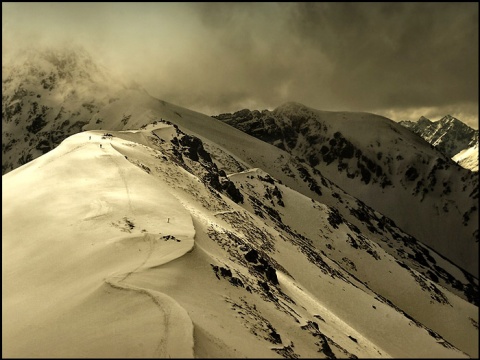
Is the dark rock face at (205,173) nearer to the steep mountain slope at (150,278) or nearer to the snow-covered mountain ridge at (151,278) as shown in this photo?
the snow-covered mountain ridge at (151,278)

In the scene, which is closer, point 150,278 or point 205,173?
point 150,278

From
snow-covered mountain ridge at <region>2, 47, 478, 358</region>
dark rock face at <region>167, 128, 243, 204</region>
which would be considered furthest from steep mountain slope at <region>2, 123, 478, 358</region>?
dark rock face at <region>167, 128, 243, 204</region>

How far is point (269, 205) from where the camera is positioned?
301 ft

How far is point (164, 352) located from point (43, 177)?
28.0 meters

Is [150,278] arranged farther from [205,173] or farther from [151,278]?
[205,173]

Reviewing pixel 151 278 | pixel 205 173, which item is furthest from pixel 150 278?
pixel 205 173

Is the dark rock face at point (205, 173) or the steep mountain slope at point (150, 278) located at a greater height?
the dark rock face at point (205, 173)

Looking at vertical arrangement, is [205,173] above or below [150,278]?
above

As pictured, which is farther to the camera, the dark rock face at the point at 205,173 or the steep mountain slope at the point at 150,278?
the dark rock face at the point at 205,173

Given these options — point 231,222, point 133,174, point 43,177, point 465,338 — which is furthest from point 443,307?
point 43,177

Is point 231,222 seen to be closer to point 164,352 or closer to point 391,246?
point 164,352

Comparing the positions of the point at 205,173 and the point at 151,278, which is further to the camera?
the point at 205,173

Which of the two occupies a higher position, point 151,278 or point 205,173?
point 205,173

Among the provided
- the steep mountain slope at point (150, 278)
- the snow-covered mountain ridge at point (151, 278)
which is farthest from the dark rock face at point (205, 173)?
the steep mountain slope at point (150, 278)
